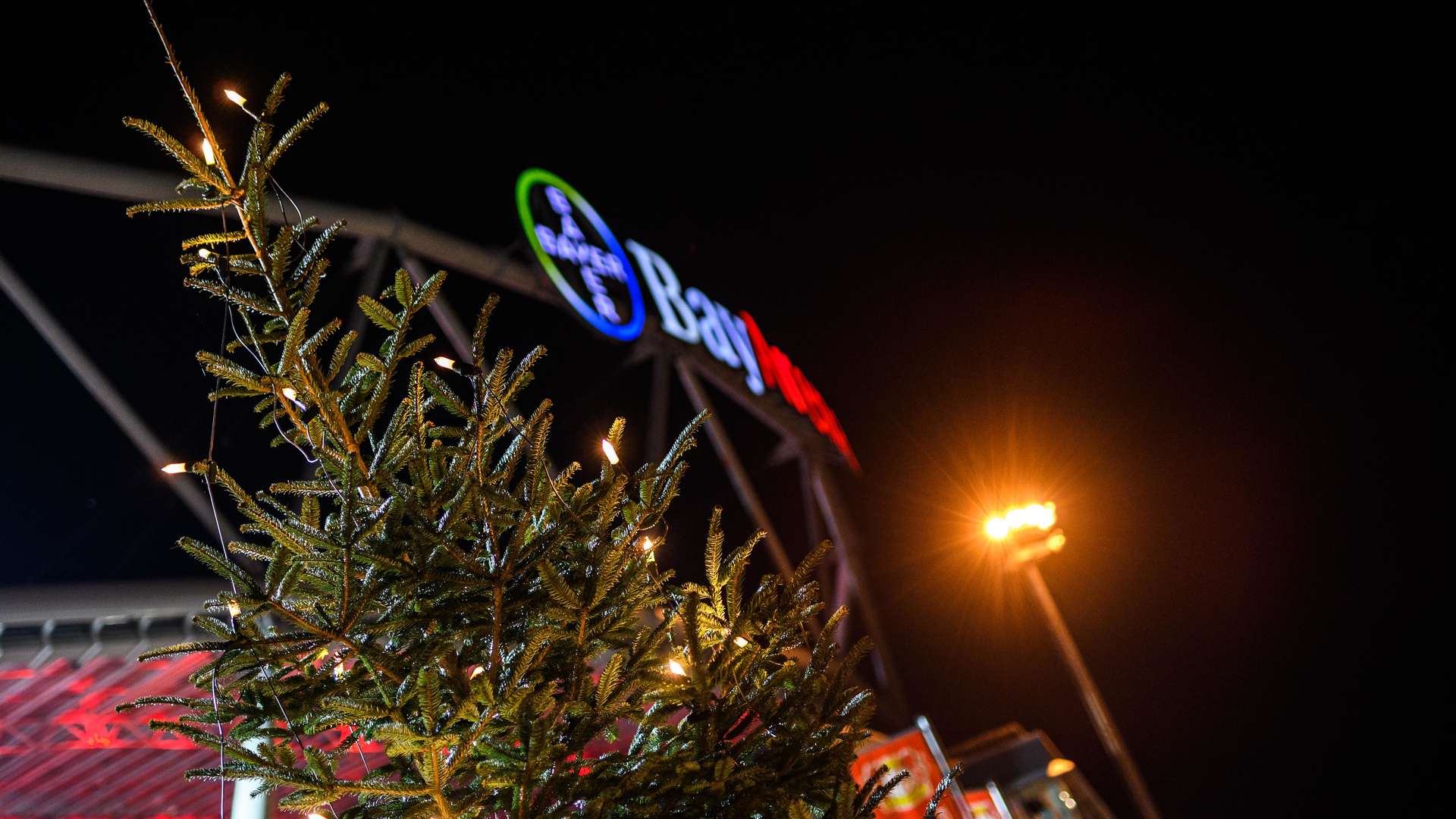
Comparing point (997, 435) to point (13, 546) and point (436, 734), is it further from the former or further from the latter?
point (436, 734)

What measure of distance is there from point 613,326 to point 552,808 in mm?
7746

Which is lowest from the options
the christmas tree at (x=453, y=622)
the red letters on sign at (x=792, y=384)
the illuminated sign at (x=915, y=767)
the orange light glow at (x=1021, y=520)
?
the illuminated sign at (x=915, y=767)

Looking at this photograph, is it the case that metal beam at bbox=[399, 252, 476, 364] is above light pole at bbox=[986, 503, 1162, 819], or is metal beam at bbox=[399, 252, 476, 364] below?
above

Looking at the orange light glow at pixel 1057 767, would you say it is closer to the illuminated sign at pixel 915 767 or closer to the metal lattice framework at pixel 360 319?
the illuminated sign at pixel 915 767

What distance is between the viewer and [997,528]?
391 inches

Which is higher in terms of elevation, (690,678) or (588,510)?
(588,510)

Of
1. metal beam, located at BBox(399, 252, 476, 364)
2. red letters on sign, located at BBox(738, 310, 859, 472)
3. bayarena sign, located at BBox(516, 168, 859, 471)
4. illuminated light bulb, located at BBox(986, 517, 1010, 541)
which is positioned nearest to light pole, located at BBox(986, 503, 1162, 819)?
illuminated light bulb, located at BBox(986, 517, 1010, 541)

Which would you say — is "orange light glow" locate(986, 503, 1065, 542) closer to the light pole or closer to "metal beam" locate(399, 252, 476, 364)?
the light pole

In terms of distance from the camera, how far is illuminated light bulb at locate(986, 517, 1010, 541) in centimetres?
991

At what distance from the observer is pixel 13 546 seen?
965cm

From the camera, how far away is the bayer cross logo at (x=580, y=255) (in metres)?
9.73

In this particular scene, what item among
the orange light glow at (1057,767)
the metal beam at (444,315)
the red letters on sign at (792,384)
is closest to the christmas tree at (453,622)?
the orange light glow at (1057,767)

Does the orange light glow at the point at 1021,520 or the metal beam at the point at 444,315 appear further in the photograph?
the orange light glow at the point at 1021,520

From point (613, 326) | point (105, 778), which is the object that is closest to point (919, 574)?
point (613, 326)
